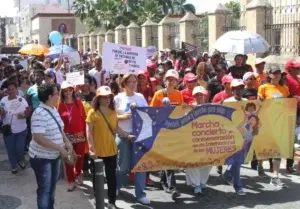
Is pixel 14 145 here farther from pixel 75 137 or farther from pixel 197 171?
pixel 197 171

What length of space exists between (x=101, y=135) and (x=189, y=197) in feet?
5.47

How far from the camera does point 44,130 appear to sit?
18.9ft

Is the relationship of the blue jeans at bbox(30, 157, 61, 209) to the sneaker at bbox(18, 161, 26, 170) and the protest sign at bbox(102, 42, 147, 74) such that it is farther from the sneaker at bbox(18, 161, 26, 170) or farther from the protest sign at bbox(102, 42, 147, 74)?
the sneaker at bbox(18, 161, 26, 170)

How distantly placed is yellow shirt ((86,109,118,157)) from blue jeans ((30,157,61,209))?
87 centimetres

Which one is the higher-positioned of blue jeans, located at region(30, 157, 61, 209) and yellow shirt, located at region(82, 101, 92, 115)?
yellow shirt, located at region(82, 101, 92, 115)

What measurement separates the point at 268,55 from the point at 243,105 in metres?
9.66

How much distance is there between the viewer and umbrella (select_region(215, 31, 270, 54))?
11.1 meters

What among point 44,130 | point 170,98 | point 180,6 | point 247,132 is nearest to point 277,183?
point 247,132

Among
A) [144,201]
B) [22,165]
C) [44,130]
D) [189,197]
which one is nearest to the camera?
[44,130]

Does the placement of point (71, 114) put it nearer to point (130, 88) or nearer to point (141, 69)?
point (130, 88)

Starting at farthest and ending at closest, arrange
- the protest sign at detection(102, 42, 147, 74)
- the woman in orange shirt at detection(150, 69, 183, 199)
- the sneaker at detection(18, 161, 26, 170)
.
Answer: the sneaker at detection(18, 161, 26, 170) → the protest sign at detection(102, 42, 147, 74) → the woman in orange shirt at detection(150, 69, 183, 199)

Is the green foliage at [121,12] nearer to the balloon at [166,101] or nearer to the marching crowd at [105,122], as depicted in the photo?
the marching crowd at [105,122]

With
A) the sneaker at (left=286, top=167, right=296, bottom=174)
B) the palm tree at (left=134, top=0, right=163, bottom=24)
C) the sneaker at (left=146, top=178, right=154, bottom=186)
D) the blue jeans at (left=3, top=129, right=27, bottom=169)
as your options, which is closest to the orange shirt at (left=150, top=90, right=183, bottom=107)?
the sneaker at (left=146, top=178, right=154, bottom=186)

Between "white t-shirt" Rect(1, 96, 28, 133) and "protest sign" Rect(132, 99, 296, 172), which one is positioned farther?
"white t-shirt" Rect(1, 96, 28, 133)
